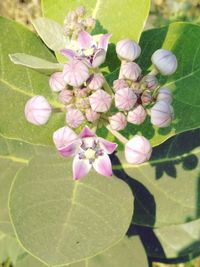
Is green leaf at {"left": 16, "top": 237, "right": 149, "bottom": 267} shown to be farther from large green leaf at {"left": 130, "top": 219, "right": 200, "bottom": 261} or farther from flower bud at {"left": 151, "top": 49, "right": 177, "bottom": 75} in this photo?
flower bud at {"left": 151, "top": 49, "right": 177, "bottom": 75}

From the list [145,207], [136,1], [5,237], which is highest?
[136,1]

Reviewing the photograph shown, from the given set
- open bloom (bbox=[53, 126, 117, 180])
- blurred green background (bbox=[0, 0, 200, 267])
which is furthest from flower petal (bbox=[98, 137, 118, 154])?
blurred green background (bbox=[0, 0, 200, 267])

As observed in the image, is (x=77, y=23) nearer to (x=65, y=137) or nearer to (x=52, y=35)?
(x=52, y=35)

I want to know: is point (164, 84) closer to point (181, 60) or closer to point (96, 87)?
point (181, 60)

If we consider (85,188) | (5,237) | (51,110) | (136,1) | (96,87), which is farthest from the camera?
(5,237)

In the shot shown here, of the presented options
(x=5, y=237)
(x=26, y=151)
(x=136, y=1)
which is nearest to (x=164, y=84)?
(x=136, y=1)

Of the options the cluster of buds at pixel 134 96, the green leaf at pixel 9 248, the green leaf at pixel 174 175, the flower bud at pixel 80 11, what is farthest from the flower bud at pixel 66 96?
the green leaf at pixel 9 248

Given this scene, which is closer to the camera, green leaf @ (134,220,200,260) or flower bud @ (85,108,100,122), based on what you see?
flower bud @ (85,108,100,122)

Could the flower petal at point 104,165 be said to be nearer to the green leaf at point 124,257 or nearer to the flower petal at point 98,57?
the flower petal at point 98,57
